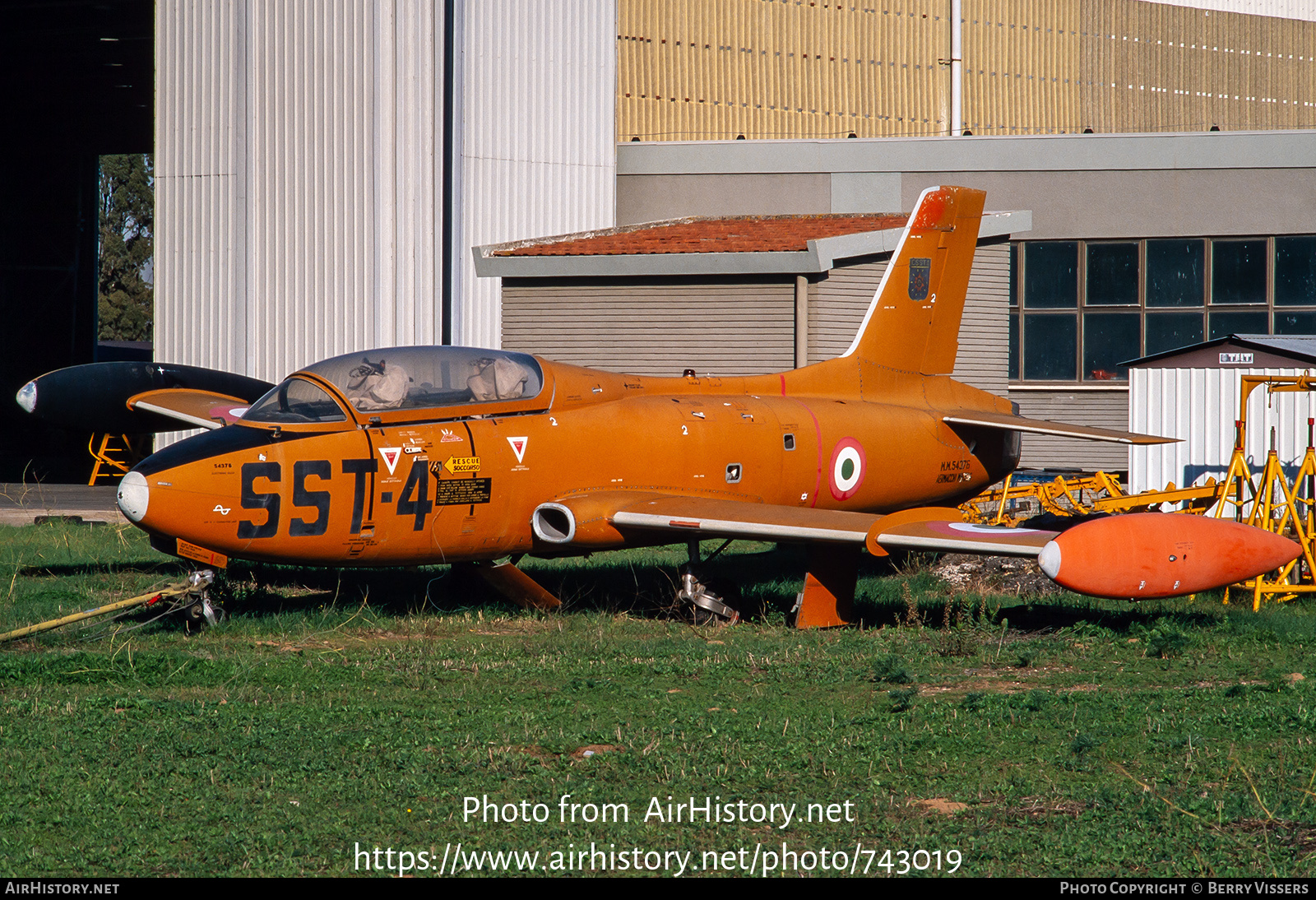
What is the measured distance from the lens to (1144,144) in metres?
26.2

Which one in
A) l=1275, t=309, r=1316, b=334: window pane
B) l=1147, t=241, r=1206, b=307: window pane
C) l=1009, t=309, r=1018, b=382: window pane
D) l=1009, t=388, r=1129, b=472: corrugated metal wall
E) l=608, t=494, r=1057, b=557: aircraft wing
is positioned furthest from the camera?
l=1009, t=309, r=1018, b=382: window pane

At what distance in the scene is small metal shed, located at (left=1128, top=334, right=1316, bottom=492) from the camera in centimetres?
1614

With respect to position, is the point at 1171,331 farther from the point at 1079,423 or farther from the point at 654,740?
the point at 654,740

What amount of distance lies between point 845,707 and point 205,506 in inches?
204

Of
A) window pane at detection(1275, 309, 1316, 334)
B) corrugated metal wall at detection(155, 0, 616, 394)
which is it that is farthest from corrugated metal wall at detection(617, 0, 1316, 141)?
window pane at detection(1275, 309, 1316, 334)

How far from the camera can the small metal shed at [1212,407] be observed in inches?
635

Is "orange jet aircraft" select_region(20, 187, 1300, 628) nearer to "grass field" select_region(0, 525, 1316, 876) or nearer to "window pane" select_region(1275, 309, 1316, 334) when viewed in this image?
"grass field" select_region(0, 525, 1316, 876)

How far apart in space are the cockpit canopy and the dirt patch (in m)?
5.62

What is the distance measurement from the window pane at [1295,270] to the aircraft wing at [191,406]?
20491 millimetres

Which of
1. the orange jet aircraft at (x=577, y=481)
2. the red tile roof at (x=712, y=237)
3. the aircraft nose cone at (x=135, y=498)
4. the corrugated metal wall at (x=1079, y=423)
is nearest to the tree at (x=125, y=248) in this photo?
the red tile roof at (x=712, y=237)

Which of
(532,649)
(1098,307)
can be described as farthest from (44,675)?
(1098,307)
